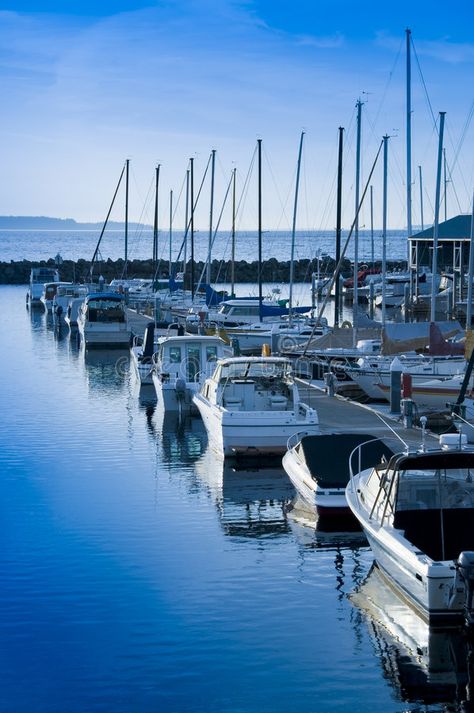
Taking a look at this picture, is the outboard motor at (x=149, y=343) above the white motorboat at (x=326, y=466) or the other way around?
above

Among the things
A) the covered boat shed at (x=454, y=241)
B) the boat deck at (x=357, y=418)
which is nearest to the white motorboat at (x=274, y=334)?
the boat deck at (x=357, y=418)

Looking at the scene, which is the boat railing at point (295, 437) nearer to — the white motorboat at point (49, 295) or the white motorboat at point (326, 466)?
the white motorboat at point (326, 466)

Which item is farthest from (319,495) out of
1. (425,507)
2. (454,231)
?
(454,231)

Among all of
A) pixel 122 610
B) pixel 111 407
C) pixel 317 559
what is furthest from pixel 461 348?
pixel 122 610

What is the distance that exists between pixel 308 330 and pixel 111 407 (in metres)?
12.5

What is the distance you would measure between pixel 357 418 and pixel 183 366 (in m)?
6.51

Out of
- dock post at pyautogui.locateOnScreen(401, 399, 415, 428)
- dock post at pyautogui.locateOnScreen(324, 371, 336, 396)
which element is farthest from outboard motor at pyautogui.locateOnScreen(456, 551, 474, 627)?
dock post at pyautogui.locateOnScreen(324, 371, 336, 396)

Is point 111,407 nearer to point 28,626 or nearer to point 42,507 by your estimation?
point 42,507

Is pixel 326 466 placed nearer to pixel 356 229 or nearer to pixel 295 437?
pixel 295 437

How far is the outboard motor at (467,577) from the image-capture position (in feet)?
42.0

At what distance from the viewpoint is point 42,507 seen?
21141 millimetres

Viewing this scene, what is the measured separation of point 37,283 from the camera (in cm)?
8075

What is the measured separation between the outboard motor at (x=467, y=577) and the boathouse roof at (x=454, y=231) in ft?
161

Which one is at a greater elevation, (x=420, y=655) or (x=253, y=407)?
(x=253, y=407)
